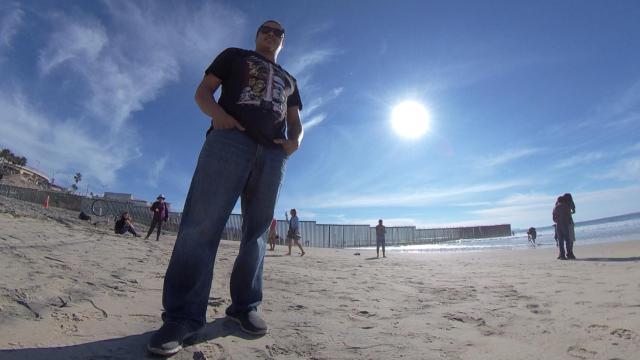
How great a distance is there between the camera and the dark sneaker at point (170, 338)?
59.4 inches

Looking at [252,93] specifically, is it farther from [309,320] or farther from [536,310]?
[536,310]

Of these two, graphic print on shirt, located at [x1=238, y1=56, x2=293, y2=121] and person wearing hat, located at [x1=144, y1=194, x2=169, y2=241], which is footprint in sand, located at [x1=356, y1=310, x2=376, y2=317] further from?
person wearing hat, located at [x1=144, y1=194, x2=169, y2=241]

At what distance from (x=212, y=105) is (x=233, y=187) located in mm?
540

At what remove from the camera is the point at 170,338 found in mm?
1562

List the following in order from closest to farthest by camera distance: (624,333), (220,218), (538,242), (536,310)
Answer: (220,218), (624,333), (536,310), (538,242)

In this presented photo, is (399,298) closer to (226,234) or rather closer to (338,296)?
(338,296)

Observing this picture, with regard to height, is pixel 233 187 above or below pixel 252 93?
below

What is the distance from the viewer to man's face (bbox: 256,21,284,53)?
2.55m

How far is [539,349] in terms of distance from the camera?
186cm

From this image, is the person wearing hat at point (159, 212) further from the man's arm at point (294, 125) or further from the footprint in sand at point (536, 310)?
the footprint in sand at point (536, 310)

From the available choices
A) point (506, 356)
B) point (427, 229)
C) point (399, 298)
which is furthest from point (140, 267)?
point (427, 229)

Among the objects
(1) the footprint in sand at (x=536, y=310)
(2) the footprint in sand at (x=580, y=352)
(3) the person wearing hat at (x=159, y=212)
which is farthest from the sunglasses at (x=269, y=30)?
(3) the person wearing hat at (x=159, y=212)

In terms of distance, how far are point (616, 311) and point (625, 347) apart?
0.95 metres

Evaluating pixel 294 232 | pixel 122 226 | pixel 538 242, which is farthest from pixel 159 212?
pixel 538 242
